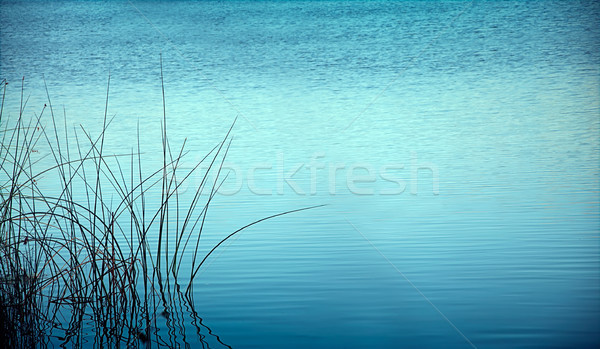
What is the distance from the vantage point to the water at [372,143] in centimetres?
305

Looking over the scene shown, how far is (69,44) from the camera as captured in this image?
85.1 feet

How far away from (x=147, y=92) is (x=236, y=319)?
18.7 meters

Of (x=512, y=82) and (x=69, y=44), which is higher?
(x=69, y=44)

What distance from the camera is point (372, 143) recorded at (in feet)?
38.2

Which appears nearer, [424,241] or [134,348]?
[134,348]

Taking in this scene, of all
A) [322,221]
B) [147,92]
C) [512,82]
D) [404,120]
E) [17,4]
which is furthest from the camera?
[17,4]

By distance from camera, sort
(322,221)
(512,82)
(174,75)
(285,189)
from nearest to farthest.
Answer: (322,221), (285,189), (512,82), (174,75)

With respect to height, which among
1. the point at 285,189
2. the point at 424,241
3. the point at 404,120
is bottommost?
the point at 424,241

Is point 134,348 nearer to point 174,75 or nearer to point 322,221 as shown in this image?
point 322,221

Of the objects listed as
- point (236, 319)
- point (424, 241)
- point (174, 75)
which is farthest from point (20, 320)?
point (174, 75)

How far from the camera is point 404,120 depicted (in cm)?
1512

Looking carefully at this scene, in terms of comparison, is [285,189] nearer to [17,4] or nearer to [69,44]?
[69,44]

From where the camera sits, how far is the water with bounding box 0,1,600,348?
3053mm

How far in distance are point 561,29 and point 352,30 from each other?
7433 mm
